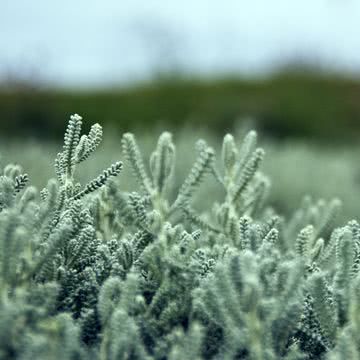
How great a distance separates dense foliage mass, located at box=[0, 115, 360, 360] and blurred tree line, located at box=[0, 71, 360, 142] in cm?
1576

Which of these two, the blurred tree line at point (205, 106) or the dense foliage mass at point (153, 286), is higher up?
the blurred tree line at point (205, 106)

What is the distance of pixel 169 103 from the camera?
21.4 meters

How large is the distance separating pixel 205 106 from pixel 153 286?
18188 mm

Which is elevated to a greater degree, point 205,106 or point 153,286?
point 205,106

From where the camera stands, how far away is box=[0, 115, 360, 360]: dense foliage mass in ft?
5.58

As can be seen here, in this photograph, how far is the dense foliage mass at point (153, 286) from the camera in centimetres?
170

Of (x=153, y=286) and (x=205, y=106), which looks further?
(x=205, y=106)

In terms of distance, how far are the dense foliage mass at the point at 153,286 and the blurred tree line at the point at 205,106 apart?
621 inches

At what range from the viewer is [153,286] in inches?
80.4

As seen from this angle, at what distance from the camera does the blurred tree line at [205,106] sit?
18.7m

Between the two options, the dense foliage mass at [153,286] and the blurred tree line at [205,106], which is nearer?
the dense foliage mass at [153,286]

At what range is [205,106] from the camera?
20.1 m

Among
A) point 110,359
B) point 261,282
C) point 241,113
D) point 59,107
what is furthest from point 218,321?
point 59,107

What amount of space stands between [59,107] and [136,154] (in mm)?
18525
